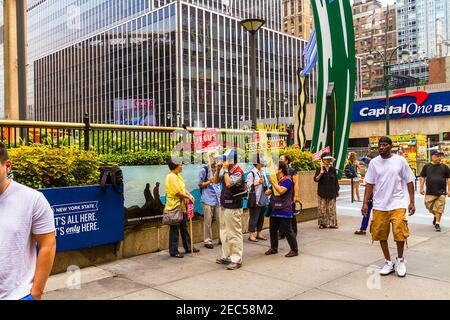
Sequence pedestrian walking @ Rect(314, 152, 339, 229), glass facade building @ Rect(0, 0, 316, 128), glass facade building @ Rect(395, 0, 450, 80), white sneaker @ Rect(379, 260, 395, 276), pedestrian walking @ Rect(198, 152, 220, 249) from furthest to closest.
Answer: glass facade building @ Rect(395, 0, 450, 80), glass facade building @ Rect(0, 0, 316, 128), pedestrian walking @ Rect(314, 152, 339, 229), pedestrian walking @ Rect(198, 152, 220, 249), white sneaker @ Rect(379, 260, 395, 276)

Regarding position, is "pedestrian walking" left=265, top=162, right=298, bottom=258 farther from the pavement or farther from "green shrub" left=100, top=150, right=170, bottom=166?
"green shrub" left=100, top=150, right=170, bottom=166

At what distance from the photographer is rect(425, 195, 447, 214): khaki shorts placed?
30.6ft

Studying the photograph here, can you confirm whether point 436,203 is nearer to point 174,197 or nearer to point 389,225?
point 389,225

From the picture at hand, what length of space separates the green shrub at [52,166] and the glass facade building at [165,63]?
49408mm

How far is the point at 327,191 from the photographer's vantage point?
9.75 m

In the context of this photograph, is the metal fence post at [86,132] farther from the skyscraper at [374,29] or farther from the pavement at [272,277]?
the skyscraper at [374,29]

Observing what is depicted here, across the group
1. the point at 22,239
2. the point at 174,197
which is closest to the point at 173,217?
the point at 174,197

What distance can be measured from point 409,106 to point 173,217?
34.7 metres

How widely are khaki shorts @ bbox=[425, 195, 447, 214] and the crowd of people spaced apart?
20 mm

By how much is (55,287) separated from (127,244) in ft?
5.63

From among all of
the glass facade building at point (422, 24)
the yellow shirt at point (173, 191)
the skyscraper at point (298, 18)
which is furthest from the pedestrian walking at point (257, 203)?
the glass facade building at point (422, 24)

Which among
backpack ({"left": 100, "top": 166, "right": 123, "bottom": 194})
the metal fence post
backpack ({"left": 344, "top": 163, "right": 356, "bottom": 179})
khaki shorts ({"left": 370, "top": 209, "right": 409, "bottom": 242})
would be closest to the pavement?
khaki shorts ({"left": 370, "top": 209, "right": 409, "bottom": 242})

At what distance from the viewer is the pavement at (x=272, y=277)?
5215mm
